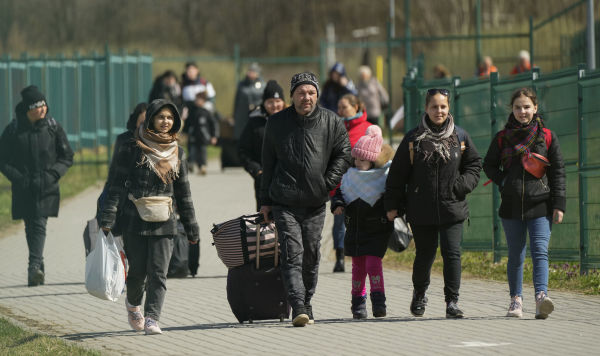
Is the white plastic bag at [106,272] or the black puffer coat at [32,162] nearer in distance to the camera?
the white plastic bag at [106,272]

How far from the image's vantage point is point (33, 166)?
11180 mm

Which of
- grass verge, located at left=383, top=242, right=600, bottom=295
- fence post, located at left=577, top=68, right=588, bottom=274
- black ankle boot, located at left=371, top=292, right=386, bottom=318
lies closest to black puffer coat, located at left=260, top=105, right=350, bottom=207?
black ankle boot, located at left=371, top=292, right=386, bottom=318

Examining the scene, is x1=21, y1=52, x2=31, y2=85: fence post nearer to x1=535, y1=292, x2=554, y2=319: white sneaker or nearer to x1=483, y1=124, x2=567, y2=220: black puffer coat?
x1=483, y1=124, x2=567, y2=220: black puffer coat

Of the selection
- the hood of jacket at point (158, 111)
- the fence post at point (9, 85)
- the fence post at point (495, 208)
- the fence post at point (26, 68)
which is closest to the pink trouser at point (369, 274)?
the hood of jacket at point (158, 111)

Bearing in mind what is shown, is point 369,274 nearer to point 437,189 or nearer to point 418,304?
point 418,304

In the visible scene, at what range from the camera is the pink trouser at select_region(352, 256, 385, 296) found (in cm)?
885

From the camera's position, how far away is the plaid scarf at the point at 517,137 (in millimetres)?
8531

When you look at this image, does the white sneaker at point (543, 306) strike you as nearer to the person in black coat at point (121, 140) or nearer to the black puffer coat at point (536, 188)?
the black puffer coat at point (536, 188)

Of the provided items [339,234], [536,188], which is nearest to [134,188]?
[536,188]

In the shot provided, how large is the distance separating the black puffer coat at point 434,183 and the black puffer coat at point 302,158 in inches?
15.7

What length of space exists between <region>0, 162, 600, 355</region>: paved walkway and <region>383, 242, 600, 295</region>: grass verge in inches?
10.8

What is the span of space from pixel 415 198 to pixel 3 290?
4.36 metres

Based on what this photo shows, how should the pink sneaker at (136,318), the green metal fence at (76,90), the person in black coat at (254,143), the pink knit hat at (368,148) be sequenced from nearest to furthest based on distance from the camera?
the pink sneaker at (136,318) < the pink knit hat at (368,148) < the person in black coat at (254,143) < the green metal fence at (76,90)

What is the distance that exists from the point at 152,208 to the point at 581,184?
12.9 feet
